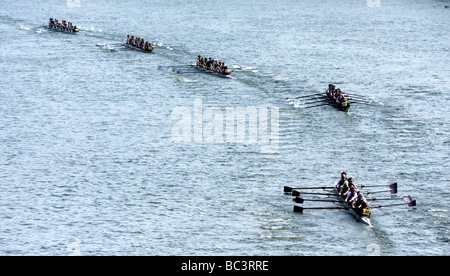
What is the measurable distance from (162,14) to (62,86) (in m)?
103

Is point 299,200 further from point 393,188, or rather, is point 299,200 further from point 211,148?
point 211,148

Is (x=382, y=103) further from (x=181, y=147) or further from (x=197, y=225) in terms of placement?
(x=197, y=225)

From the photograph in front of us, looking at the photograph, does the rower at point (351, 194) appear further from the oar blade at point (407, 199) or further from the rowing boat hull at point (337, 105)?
the rowing boat hull at point (337, 105)

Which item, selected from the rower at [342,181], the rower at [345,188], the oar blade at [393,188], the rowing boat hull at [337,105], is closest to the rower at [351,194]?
the rower at [345,188]

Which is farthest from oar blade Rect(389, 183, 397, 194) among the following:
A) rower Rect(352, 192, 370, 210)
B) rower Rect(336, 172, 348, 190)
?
rower Rect(352, 192, 370, 210)

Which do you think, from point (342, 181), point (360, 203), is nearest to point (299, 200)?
point (342, 181)

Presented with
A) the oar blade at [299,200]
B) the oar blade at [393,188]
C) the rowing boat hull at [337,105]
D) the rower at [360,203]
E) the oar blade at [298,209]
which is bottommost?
the oar blade at [298,209]

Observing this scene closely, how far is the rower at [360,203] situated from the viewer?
41.7 m

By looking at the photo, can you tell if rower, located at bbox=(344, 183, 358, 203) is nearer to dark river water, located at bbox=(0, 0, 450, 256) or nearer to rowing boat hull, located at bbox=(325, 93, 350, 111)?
dark river water, located at bbox=(0, 0, 450, 256)

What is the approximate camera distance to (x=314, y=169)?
174 feet

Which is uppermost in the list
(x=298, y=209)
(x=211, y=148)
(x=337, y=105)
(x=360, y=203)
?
(x=337, y=105)

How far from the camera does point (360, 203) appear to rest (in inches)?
1657

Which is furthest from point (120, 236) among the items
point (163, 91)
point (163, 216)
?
point (163, 91)
